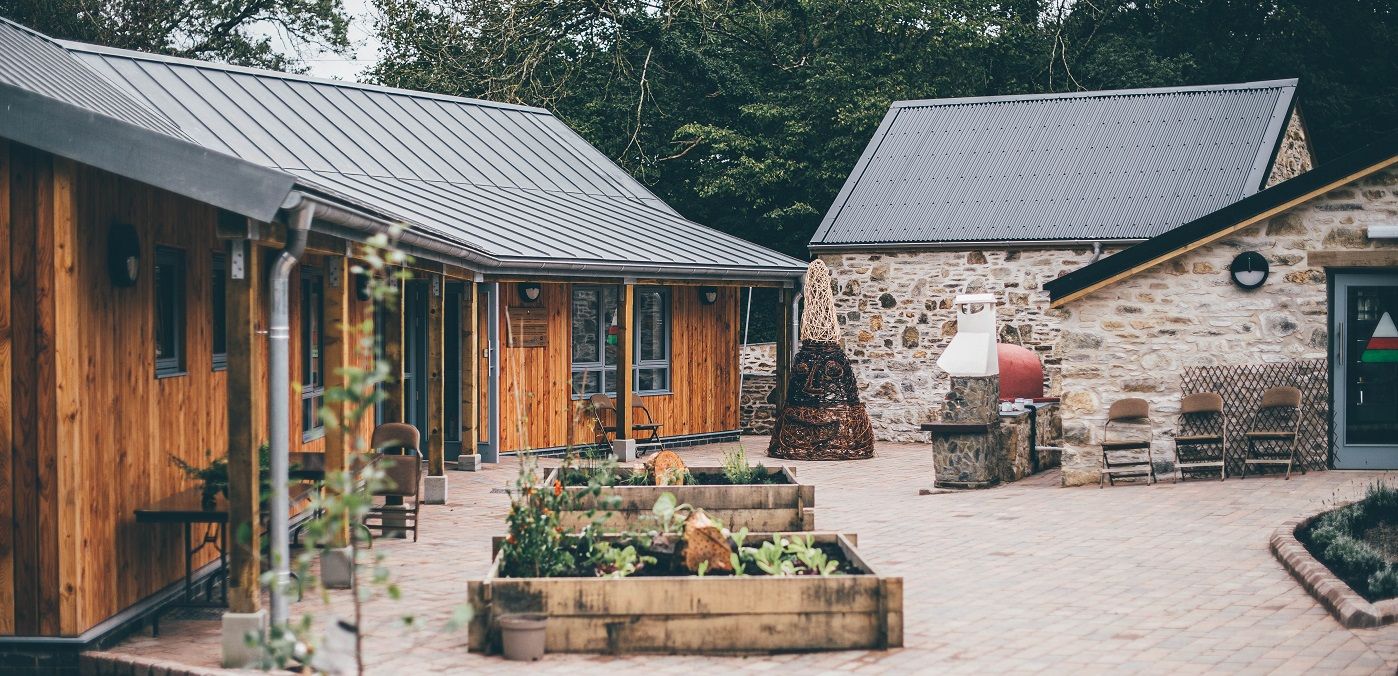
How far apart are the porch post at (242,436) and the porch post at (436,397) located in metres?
5.74

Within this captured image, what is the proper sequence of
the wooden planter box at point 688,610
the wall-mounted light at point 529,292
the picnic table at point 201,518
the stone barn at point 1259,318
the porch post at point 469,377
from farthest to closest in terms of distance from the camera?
the wall-mounted light at point 529,292 < the porch post at point 469,377 < the stone barn at point 1259,318 < the picnic table at point 201,518 < the wooden planter box at point 688,610

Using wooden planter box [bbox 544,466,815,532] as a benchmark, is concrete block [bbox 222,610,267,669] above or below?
below

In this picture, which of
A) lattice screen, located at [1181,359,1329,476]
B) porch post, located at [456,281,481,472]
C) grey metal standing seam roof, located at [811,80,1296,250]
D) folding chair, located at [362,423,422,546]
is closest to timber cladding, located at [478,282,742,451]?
porch post, located at [456,281,481,472]

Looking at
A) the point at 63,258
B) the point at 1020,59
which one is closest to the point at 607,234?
the point at 63,258

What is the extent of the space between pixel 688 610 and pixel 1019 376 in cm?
1042

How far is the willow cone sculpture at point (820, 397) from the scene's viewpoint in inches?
635

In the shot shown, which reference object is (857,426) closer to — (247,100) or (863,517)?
(863,517)

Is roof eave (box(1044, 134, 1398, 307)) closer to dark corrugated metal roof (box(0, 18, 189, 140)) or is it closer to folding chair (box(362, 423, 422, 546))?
folding chair (box(362, 423, 422, 546))

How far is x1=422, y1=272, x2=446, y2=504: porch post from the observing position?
1221 centimetres

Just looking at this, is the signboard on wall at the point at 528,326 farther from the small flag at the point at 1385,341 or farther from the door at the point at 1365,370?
the small flag at the point at 1385,341

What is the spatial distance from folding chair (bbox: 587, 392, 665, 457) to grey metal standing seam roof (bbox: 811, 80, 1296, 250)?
399 centimetres

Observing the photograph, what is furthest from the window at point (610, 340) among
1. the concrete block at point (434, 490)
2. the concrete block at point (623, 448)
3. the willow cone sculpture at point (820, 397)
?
the concrete block at point (434, 490)

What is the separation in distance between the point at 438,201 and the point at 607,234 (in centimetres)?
215

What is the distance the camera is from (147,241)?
7203 millimetres
